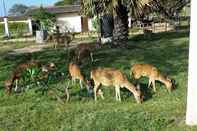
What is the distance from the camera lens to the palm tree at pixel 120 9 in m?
19.1

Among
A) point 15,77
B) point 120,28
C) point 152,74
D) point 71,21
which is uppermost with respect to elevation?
point 120,28

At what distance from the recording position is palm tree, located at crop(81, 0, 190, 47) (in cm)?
1915

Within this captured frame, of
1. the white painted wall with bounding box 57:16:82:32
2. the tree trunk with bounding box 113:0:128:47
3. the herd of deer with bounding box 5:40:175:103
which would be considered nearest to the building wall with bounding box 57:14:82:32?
the white painted wall with bounding box 57:16:82:32

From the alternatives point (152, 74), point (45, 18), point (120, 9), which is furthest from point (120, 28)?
point (45, 18)

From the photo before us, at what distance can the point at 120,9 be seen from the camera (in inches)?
798

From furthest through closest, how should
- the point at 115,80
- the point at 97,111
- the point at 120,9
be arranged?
the point at 120,9
the point at 115,80
the point at 97,111

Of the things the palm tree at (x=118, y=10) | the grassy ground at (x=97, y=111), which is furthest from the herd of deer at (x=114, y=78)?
the palm tree at (x=118, y=10)

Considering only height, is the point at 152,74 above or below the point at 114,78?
below

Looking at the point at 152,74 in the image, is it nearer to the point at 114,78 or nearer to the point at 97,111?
the point at 114,78

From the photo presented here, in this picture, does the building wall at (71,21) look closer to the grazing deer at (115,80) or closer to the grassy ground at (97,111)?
the grassy ground at (97,111)

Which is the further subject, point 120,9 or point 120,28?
point 120,28

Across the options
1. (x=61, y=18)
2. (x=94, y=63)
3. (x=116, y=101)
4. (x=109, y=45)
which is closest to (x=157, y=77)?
(x=116, y=101)

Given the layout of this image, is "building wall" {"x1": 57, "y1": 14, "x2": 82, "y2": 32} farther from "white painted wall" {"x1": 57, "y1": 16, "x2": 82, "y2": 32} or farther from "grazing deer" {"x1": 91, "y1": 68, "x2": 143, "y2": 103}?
"grazing deer" {"x1": 91, "y1": 68, "x2": 143, "y2": 103}

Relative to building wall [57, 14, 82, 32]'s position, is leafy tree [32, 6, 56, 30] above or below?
→ above
